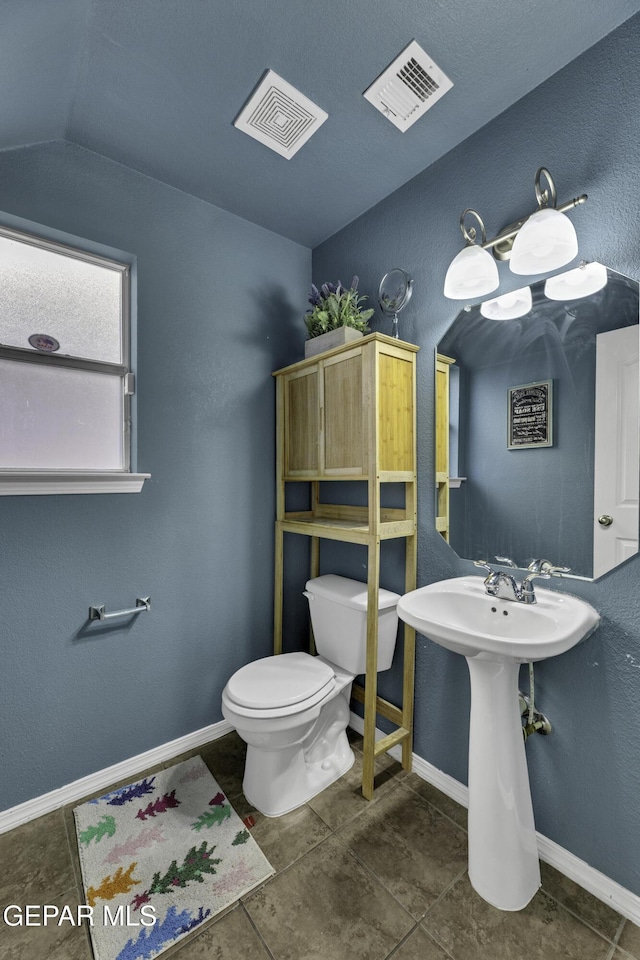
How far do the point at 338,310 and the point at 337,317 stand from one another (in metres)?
0.03

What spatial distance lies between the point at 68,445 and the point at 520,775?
1.99 meters

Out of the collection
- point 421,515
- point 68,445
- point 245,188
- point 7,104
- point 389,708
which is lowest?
point 389,708

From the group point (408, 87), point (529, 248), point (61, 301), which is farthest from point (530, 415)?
point (61, 301)

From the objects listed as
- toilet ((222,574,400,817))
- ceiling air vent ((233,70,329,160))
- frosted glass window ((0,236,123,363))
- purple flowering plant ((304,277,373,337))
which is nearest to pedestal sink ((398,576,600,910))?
Result: toilet ((222,574,400,817))

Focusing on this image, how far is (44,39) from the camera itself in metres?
1.15

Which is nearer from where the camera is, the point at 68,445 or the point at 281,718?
the point at 281,718

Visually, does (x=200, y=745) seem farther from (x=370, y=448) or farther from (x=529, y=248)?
(x=529, y=248)

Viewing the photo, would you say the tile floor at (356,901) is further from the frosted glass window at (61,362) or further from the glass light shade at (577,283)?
the glass light shade at (577,283)

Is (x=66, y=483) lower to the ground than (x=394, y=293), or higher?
lower

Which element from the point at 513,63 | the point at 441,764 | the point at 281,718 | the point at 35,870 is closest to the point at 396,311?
the point at 513,63

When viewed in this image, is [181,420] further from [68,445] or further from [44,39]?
[44,39]

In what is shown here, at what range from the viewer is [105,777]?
5.66 feet

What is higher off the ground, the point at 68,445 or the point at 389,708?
the point at 68,445

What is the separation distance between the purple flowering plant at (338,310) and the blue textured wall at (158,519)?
366mm
